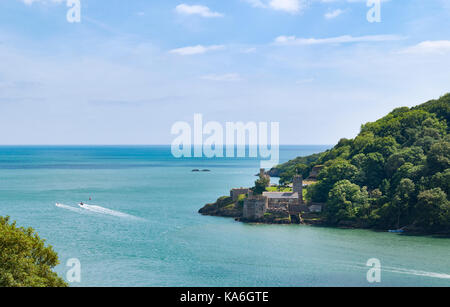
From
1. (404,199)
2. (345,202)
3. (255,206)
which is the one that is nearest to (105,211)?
(255,206)

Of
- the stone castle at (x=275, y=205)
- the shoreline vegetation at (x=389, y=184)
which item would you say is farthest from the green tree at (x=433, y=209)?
the stone castle at (x=275, y=205)

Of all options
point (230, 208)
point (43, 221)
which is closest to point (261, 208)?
point (230, 208)

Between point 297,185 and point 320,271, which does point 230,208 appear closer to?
point 297,185

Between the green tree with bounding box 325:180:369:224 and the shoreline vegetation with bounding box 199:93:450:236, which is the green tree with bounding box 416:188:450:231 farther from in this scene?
the green tree with bounding box 325:180:369:224

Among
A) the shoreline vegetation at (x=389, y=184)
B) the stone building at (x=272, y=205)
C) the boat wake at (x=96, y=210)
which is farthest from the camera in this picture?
the boat wake at (x=96, y=210)

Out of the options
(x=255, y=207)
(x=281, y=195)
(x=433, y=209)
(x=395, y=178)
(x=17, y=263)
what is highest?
(x=395, y=178)

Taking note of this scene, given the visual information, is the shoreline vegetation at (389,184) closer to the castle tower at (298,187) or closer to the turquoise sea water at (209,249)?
the castle tower at (298,187)

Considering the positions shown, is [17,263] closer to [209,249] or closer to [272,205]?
[209,249]
